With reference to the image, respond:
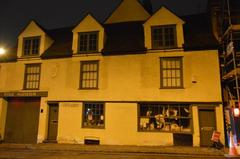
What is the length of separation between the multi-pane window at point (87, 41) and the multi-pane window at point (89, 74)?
108cm

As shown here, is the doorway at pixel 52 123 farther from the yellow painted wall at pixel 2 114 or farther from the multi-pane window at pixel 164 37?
the multi-pane window at pixel 164 37

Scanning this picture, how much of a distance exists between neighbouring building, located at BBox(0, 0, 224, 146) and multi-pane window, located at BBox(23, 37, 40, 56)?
8 cm

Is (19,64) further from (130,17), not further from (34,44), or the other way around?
(130,17)

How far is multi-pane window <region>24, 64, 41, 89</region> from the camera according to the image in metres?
15.4

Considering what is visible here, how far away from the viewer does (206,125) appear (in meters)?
12.2

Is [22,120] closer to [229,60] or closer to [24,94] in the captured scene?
[24,94]

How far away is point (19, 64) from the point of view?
15.9 meters

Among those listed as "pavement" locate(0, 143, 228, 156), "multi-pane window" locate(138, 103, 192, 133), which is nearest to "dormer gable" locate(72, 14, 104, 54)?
"multi-pane window" locate(138, 103, 192, 133)

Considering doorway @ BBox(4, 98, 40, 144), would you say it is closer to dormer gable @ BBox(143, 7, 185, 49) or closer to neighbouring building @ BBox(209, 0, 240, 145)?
dormer gable @ BBox(143, 7, 185, 49)

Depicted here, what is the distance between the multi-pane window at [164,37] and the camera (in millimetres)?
13492

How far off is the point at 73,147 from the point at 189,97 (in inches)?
307

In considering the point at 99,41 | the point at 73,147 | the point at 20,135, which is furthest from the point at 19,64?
the point at 73,147

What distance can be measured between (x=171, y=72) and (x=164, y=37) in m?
2.47

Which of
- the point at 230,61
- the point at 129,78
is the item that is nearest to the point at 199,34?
the point at 230,61
